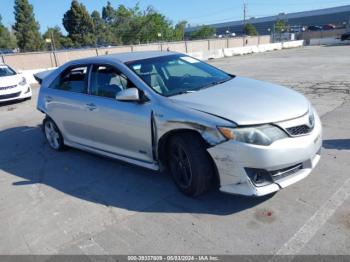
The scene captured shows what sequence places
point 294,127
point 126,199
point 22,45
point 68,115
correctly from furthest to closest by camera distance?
point 22,45 < point 68,115 < point 126,199 < point 294,127

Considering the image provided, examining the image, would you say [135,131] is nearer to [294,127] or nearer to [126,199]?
[126,199]

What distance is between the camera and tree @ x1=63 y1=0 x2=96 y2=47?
211 feet

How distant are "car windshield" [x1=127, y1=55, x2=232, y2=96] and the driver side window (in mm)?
221

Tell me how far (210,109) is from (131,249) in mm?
1533

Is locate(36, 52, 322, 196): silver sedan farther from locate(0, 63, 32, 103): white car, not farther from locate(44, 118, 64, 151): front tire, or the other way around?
locate(0, 63, 32, 103): white car

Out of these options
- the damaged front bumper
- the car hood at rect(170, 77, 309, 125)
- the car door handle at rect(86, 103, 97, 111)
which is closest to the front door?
the car door handle at rect(86, 103, 97, 111)

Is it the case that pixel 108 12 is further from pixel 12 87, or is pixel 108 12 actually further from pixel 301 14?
pixel 12 87

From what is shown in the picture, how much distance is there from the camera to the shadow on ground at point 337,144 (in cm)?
495

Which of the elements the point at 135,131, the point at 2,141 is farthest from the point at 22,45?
the point at 135,131

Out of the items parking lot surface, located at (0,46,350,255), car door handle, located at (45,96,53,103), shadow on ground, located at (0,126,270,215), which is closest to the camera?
parking lot surface, located at (0,46,350,255)

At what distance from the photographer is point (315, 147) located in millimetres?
3477

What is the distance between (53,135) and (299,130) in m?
4.28

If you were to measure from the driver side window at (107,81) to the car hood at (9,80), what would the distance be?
789 cm

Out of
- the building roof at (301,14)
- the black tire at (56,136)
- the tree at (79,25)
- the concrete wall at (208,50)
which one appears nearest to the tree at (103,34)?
the tree at (79,25)
